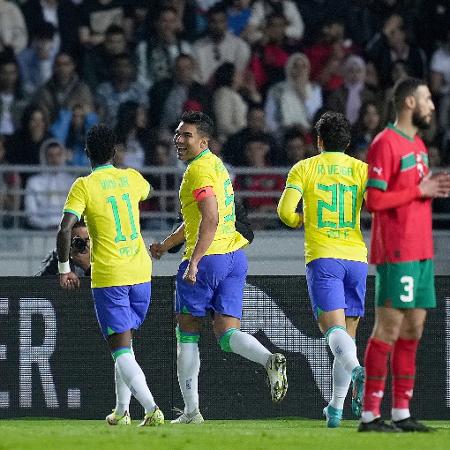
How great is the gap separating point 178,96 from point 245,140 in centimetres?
112

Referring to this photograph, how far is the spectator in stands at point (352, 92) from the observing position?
745 inches

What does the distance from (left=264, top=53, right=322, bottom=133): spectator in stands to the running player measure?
9914 millimetres

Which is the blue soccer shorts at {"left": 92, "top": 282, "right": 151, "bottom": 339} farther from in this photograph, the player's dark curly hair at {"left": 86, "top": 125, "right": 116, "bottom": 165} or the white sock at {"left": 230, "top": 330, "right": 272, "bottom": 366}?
the player's dark curly hair at {"left": 86, "top": 125, "right": 116, "bottom": 165}

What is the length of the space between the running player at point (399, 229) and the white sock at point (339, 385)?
167cm

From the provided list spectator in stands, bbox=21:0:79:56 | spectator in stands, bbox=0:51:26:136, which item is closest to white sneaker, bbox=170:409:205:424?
spectator in stands, bbox=0:51:26:136

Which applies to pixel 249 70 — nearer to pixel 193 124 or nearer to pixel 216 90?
pixel 216 90

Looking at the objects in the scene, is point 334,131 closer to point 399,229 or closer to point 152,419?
point 399,229

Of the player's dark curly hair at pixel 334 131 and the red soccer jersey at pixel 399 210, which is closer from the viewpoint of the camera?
the red soccer jersey at pixel 399 210

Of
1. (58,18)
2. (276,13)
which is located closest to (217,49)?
(276,13)

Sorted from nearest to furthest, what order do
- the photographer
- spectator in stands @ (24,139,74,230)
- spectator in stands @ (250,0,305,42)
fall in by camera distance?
the photographer, spectator in stands @ (24,139,74,230), spectator in stands @ (250,0,305,42)

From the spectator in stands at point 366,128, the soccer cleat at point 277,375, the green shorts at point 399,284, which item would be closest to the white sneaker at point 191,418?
the soccer cleat at point 277,375

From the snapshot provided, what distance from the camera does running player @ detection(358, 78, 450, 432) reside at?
8.70 metres

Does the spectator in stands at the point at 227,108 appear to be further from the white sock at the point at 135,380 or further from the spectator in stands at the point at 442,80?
the white sock at the point at 135,380

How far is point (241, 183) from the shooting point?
1831 centimetres
